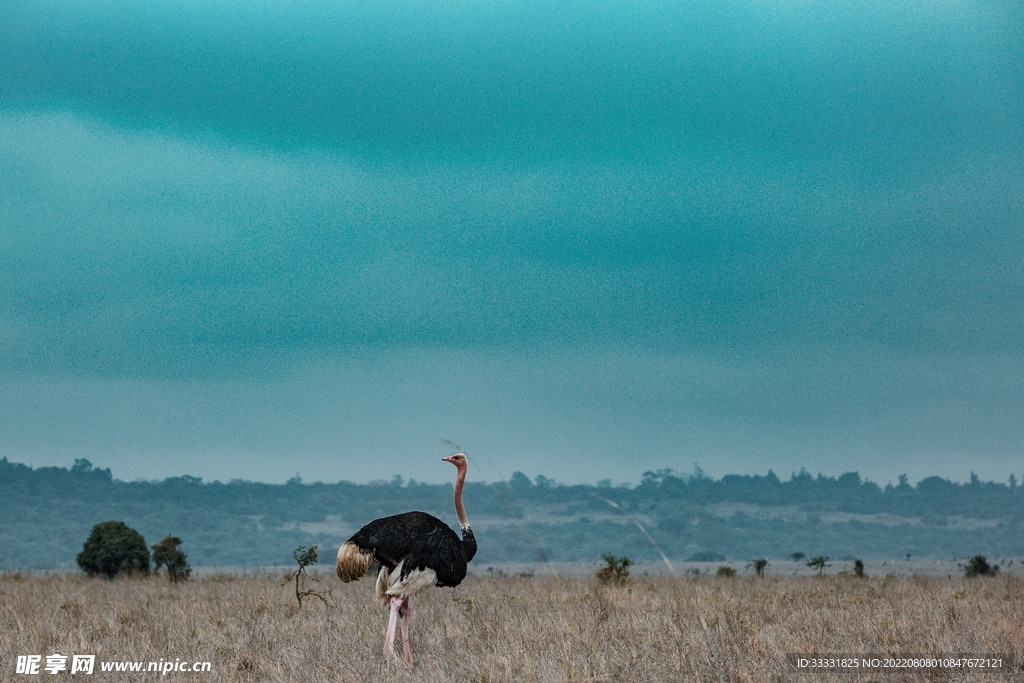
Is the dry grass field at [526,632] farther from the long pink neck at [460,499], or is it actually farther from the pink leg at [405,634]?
the long pink neck at [460,499]

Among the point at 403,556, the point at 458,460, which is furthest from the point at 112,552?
the point at 403,556

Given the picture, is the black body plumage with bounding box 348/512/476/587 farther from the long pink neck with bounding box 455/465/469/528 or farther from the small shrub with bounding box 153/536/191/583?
the small shrub with bounding box 153/536/191/583

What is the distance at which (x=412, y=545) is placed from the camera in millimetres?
11711

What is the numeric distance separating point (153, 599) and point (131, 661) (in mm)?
8192

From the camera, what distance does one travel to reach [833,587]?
2056cm

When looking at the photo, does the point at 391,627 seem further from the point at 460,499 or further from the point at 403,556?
the point at 460,499

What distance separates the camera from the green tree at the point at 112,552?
2623 centimetres

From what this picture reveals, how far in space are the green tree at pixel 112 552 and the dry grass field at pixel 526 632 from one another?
22.2ft

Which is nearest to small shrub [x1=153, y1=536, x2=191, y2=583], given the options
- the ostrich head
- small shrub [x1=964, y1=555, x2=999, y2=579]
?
the ostrich head

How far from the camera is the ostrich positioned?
38.1 ft

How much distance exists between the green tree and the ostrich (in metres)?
16.8

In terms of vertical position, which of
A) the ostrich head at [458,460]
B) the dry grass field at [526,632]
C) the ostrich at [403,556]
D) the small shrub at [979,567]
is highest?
the ostrich head at [458,460]

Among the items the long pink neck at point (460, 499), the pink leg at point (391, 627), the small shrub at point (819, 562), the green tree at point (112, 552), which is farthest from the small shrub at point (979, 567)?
the green tree at point (112, 552)

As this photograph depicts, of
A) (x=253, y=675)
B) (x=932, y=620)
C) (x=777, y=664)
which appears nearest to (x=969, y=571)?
(x=932, y=620)
